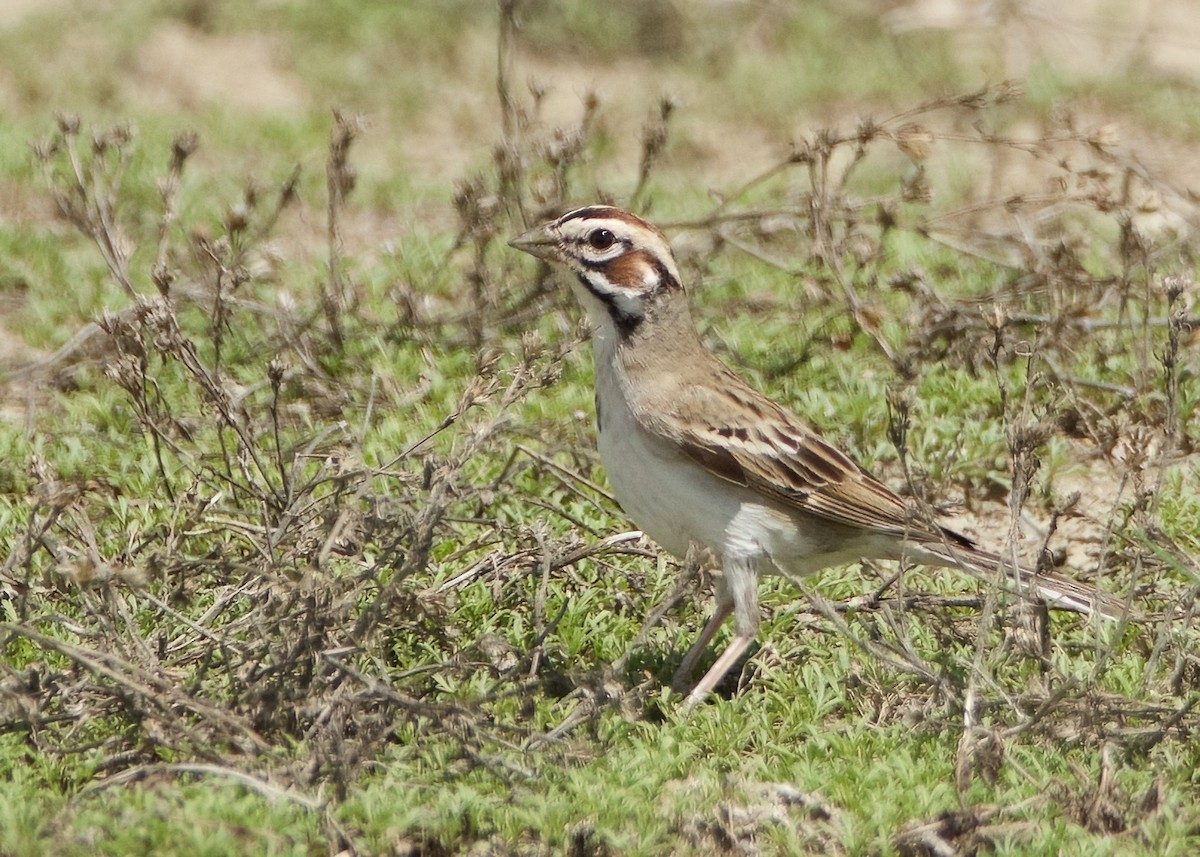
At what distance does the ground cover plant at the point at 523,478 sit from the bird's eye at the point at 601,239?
2.19 ft

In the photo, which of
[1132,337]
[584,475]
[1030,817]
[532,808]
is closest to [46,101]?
[584,475]

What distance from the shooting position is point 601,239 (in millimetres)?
6266

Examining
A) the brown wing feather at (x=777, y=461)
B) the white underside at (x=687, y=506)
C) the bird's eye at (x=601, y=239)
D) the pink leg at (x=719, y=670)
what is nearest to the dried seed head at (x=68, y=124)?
the bird's eye at (x=601, y=239)

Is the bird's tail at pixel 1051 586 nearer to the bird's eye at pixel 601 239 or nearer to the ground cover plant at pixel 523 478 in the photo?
the ground cover plant at pixel 523 478

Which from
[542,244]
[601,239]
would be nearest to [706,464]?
[601,239]

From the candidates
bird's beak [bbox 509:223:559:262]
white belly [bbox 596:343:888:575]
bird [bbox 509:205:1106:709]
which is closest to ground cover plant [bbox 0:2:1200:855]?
bird [bbox 509:205:1106:709]

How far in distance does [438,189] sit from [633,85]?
3.15m

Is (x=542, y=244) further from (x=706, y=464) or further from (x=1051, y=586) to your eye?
(x=1051, y=586)

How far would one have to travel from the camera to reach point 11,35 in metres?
13.1

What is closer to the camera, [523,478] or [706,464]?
[706,464]

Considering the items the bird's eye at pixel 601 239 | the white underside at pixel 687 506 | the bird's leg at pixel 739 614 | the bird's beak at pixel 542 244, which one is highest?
the bird's eye at pixel 601 239

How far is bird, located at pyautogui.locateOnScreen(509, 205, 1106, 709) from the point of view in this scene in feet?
19.8

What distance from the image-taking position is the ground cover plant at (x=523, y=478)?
16.5 feet

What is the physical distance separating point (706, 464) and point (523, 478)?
1706mm
